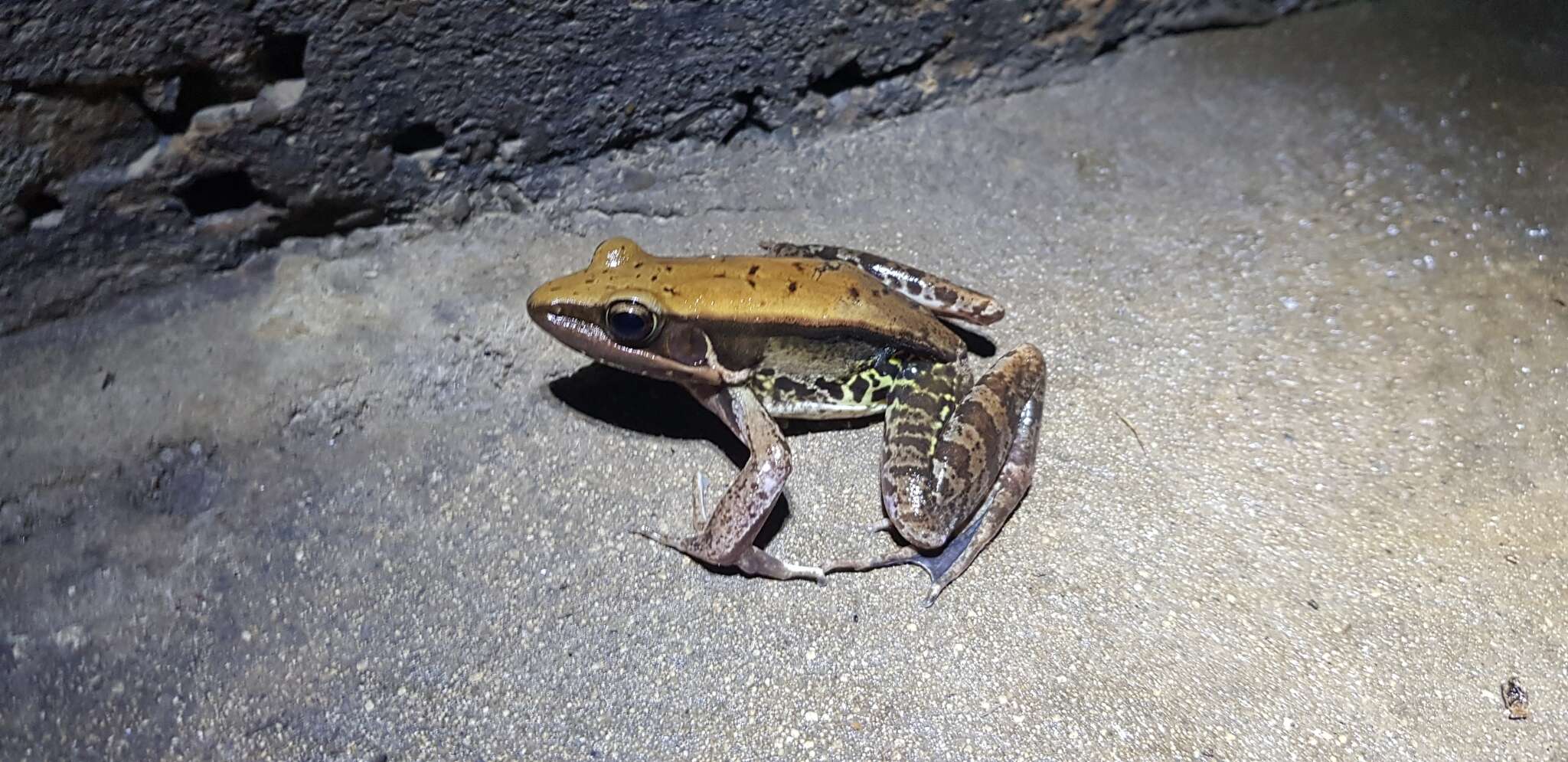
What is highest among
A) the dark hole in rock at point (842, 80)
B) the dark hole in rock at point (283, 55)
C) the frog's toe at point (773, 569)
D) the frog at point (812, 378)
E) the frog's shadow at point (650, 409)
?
the dark hole in rock at point (283, 55)

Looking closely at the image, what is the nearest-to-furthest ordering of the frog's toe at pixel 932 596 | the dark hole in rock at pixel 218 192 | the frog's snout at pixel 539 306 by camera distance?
the frog's toe at pixel 932 596 < the frog's snout at pixel 539 306 < the dark hole in rock at pixel 218 192

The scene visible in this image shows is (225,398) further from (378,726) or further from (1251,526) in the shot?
(1251,526)

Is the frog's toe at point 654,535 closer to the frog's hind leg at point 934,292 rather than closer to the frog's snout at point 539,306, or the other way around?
the frog's snout at point 539,306

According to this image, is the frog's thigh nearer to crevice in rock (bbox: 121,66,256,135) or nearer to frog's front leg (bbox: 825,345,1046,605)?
frog's front leg (bbox: 825,345,1046,605)

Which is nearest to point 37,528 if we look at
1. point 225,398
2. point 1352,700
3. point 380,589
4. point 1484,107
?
point 225,398

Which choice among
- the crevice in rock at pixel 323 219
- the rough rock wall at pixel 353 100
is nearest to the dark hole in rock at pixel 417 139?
the rough rock wall at pixel 353 100

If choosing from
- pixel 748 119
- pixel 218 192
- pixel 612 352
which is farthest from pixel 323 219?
pixel 748 119
